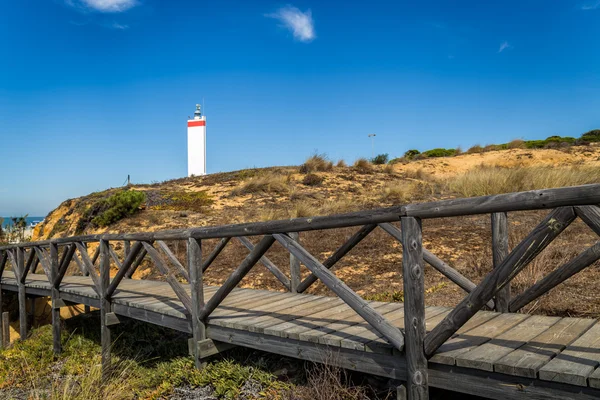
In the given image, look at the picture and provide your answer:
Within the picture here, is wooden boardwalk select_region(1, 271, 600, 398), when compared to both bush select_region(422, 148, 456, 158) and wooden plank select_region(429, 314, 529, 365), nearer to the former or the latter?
wooden plank select_region(429, 314, 529, 365)

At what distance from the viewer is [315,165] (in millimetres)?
19750

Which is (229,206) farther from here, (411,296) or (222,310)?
(411,296)

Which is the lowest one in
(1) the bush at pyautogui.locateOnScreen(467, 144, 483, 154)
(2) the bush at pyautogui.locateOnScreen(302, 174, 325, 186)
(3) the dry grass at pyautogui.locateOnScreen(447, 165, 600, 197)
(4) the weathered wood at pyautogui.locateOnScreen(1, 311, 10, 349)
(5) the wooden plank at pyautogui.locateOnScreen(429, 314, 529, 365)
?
(4) the weathered wood at pyautogui.locateOnScreen(1, 311, 10, 349)

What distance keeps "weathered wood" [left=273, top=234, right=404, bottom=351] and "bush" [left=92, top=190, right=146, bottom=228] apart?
458 inches

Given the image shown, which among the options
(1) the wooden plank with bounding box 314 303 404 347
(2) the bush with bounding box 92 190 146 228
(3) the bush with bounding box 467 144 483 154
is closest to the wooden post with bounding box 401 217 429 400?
(1) the wooden plank with bounding box 314 303 404 347

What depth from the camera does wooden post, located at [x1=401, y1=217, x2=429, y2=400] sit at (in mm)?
2764

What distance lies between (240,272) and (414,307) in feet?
5.94

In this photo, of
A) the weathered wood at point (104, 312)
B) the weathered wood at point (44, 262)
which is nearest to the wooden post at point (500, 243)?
the weathered wood at point (104, 312)

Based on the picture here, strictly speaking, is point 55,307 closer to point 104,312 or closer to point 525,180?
point 104,312

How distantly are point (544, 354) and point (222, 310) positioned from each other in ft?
10.7

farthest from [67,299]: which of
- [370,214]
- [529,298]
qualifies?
[529,298]

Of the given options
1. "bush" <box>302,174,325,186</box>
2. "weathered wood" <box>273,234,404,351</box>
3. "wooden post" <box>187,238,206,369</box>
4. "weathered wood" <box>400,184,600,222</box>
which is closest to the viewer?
"weathered wood" <box>400,184,600,222</box>

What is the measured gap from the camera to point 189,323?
480cm

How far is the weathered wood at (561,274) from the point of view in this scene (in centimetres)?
293
